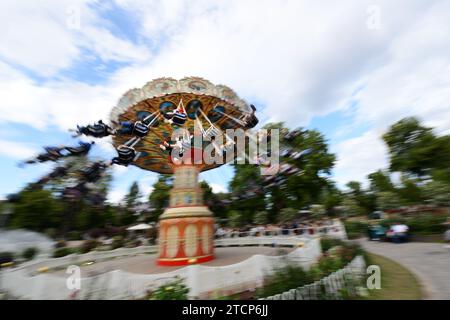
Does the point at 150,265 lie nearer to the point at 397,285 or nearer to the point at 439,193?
the point at 397,285

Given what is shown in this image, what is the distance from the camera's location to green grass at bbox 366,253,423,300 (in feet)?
24.5

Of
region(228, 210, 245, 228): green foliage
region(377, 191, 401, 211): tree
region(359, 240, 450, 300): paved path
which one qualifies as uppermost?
region(377, 191, 401, 211): tree

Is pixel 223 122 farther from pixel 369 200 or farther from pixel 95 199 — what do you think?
pixel 369 200

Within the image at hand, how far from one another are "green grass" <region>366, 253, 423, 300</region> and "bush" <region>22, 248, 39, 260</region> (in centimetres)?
2536

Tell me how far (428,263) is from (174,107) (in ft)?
53.2

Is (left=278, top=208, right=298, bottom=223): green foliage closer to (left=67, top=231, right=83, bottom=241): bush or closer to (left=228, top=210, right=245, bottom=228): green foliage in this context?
(left=228, top=210, right=245, bottom=228): green foliage

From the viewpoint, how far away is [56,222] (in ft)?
133

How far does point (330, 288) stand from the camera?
7609 millimetres

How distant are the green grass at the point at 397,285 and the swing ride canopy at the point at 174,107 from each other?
13.2 metres

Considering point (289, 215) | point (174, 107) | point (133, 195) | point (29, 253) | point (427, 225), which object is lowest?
point (29, 253)

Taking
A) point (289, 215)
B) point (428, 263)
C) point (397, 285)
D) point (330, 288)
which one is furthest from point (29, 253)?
point (428, 263)

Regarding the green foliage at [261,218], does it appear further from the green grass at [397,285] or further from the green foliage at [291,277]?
the green foliage at [291,277]

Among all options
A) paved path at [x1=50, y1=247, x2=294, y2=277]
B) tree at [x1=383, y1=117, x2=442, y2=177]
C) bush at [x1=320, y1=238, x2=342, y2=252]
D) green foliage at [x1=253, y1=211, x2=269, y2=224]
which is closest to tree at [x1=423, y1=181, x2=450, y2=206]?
tree at [x1=383, y1=117, x2=442, y2=177]
